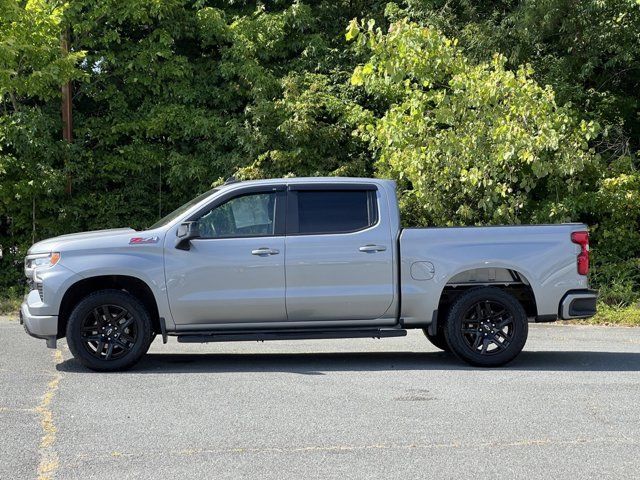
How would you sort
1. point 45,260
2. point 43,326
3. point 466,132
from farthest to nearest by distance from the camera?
point 466,132, point 45,260, point 43,326

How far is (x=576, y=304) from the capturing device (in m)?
9.34

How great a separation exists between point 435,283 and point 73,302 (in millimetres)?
3582

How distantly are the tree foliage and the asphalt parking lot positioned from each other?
5.90 m

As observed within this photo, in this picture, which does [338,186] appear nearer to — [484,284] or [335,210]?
[335,210]

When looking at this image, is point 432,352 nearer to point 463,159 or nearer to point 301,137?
point 463,159

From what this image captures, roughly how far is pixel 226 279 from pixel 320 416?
2.39 m

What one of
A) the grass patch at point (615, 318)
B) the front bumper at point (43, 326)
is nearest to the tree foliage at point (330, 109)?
the grass patch at point (615, 318)

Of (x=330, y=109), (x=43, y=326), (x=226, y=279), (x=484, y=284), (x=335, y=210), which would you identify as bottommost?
(x=43, y=326)

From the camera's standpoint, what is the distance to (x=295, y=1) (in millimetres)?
19641

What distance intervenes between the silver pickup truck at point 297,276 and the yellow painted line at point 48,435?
0.84 m

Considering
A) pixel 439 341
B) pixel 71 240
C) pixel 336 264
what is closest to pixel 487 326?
pixel 439 341

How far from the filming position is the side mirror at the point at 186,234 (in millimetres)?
8914

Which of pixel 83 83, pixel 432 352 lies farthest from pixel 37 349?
pixel 83 83

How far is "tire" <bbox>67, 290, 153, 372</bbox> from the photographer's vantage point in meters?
8.87
